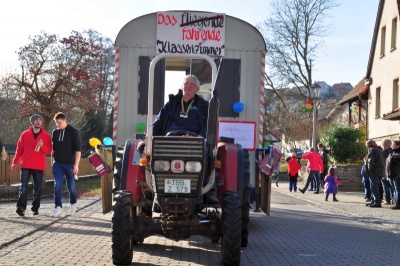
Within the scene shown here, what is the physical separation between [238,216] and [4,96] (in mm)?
24344

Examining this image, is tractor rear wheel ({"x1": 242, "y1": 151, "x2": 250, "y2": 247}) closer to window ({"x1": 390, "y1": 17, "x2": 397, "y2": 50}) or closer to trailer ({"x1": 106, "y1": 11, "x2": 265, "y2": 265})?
trailer ({"x1": 106, "y1": 11, "x2": 265, "y2": 265})

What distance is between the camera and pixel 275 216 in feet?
51.7

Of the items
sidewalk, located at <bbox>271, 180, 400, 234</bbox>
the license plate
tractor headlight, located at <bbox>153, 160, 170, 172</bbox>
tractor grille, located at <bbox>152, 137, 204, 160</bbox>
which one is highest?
tractor grille, located at <bbox>152, 137, 204, 160</bbox>

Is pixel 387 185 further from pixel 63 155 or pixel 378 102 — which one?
pixel 378 102

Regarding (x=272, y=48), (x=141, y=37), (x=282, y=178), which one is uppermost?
(x=272, y=48)

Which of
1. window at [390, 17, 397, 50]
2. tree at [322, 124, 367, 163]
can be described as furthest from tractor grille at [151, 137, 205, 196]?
window at [390, 17, 397, 50]

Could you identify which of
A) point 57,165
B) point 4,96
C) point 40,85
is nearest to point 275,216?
point 57,165

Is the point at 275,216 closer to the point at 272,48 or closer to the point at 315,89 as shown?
the point at 315,89

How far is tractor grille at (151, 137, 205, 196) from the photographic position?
25.1 ft

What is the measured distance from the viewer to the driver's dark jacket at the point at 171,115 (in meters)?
8.77

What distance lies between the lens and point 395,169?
60.0 feet

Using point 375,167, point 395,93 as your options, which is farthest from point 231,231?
point 395,93

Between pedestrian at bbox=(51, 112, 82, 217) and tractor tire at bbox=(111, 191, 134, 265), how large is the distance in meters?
5.66

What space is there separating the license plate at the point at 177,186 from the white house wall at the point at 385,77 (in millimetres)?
24310
